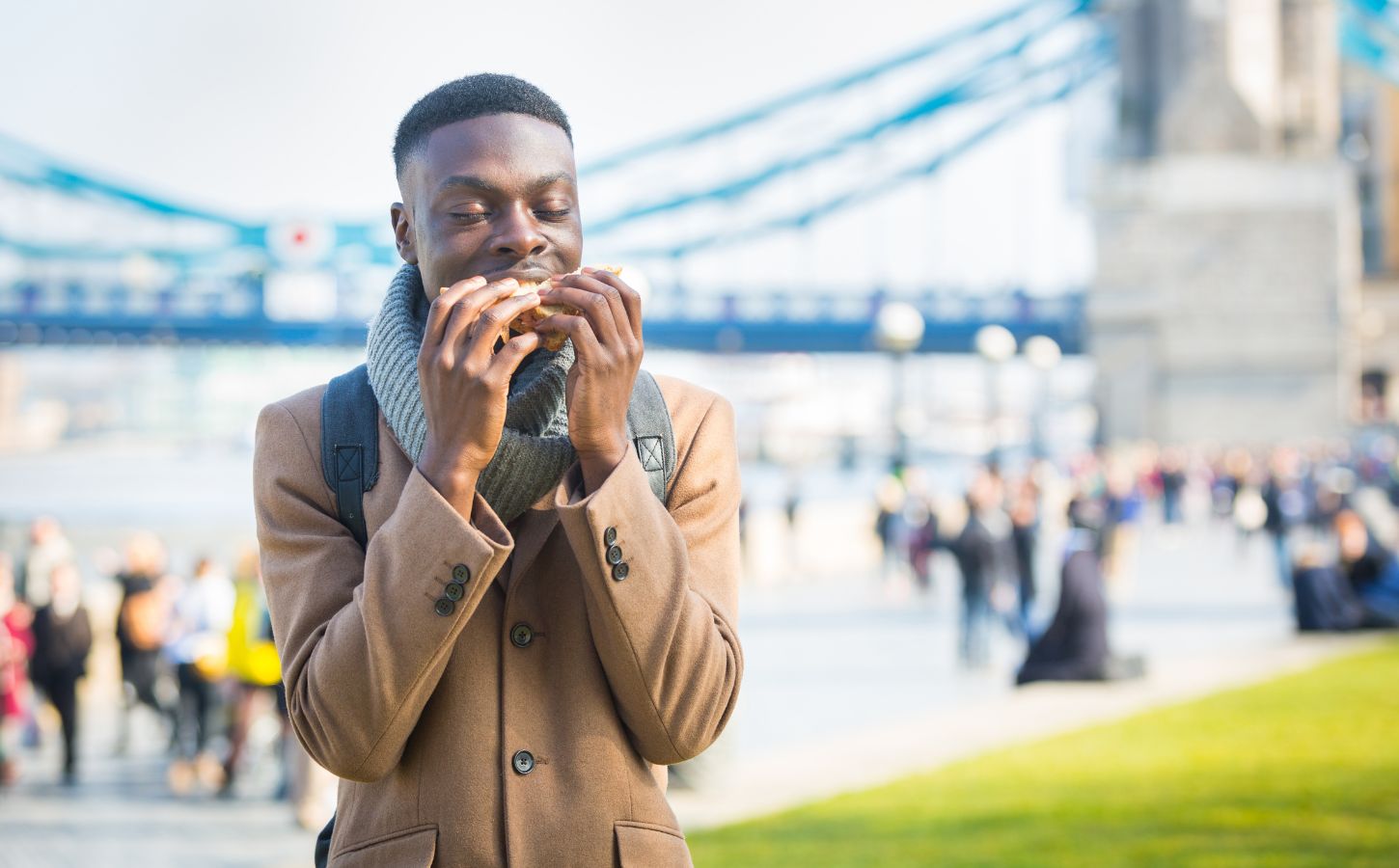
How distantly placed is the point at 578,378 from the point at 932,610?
14.9 m

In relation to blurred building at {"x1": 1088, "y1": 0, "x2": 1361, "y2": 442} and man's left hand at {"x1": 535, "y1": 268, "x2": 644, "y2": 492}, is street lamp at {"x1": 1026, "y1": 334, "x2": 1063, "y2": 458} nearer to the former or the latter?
blurred building at {"x1": 1088, "y1": 0, "x2": 1361, "y2": 442}

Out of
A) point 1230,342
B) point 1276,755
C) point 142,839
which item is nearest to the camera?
point 142,839

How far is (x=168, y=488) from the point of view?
2438 inches

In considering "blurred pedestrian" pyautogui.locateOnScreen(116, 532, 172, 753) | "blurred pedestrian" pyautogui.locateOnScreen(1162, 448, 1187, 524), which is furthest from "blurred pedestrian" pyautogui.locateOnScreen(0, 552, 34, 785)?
"blurred pedestrian" pyautogui.locateOnScreen(1162, 448, 1187, 524)

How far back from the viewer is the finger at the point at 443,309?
152 centimetres

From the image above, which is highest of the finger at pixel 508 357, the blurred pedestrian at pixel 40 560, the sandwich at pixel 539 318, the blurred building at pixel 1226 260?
the blurred building at pixel 1226 260

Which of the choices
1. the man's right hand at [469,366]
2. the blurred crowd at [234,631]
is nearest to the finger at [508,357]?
the man's right hand at [469,366]

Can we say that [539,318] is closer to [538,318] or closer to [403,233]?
[538,318]

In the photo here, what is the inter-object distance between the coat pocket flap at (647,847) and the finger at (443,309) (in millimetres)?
512

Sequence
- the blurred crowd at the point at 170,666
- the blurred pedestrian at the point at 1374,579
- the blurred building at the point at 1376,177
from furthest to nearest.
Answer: the blurred building at the point at 1376,177, the blurred pedestrian at the point at 1374,579, the blurred crowd at the point at 170,666

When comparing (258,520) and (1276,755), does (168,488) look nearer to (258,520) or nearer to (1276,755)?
(1276,755)

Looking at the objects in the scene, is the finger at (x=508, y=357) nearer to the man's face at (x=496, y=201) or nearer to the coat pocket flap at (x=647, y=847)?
the man's face at (x=496, y=201)

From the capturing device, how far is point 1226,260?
124 feet

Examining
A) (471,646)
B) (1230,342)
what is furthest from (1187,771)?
(1230,342)
